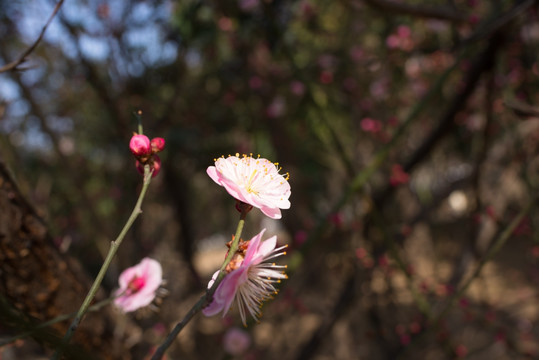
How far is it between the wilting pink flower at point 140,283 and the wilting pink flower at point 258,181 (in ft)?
1.03

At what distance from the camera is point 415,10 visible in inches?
60.5

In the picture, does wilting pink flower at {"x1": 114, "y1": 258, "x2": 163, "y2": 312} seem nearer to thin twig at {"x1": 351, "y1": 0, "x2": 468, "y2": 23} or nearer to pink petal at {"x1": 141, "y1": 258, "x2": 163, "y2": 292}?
pink petal at {"x1": 141, "y1": 258, "x2": 163, "y2": 292}

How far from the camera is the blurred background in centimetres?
178

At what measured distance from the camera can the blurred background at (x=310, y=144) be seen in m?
1.78

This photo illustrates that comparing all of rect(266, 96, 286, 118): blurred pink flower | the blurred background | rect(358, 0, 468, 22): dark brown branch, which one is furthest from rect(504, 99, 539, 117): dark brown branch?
rect(266, 96, 286, 118): blurred pink flower

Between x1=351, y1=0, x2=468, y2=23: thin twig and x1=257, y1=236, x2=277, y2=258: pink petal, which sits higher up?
x1=351, y1=0, x2=468, y2=23: thin twig

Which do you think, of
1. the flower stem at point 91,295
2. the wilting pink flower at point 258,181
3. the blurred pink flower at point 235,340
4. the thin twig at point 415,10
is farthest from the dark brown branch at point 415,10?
the blurred pink flower at point 235,340

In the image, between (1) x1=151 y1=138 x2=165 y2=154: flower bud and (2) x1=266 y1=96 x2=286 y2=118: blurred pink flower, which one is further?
(2) x1=266 y1=96 x2=286 y2=118: blurred pink flower

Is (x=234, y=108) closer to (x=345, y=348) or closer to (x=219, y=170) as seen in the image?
(x=345, y=348)

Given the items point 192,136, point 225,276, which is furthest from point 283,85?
point 225,276

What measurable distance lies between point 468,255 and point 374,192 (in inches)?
25.8

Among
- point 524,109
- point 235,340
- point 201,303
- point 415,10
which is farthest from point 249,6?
point 235,340

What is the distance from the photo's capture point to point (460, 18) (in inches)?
65.4

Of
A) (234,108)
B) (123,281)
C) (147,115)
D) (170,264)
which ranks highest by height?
(234,108)
